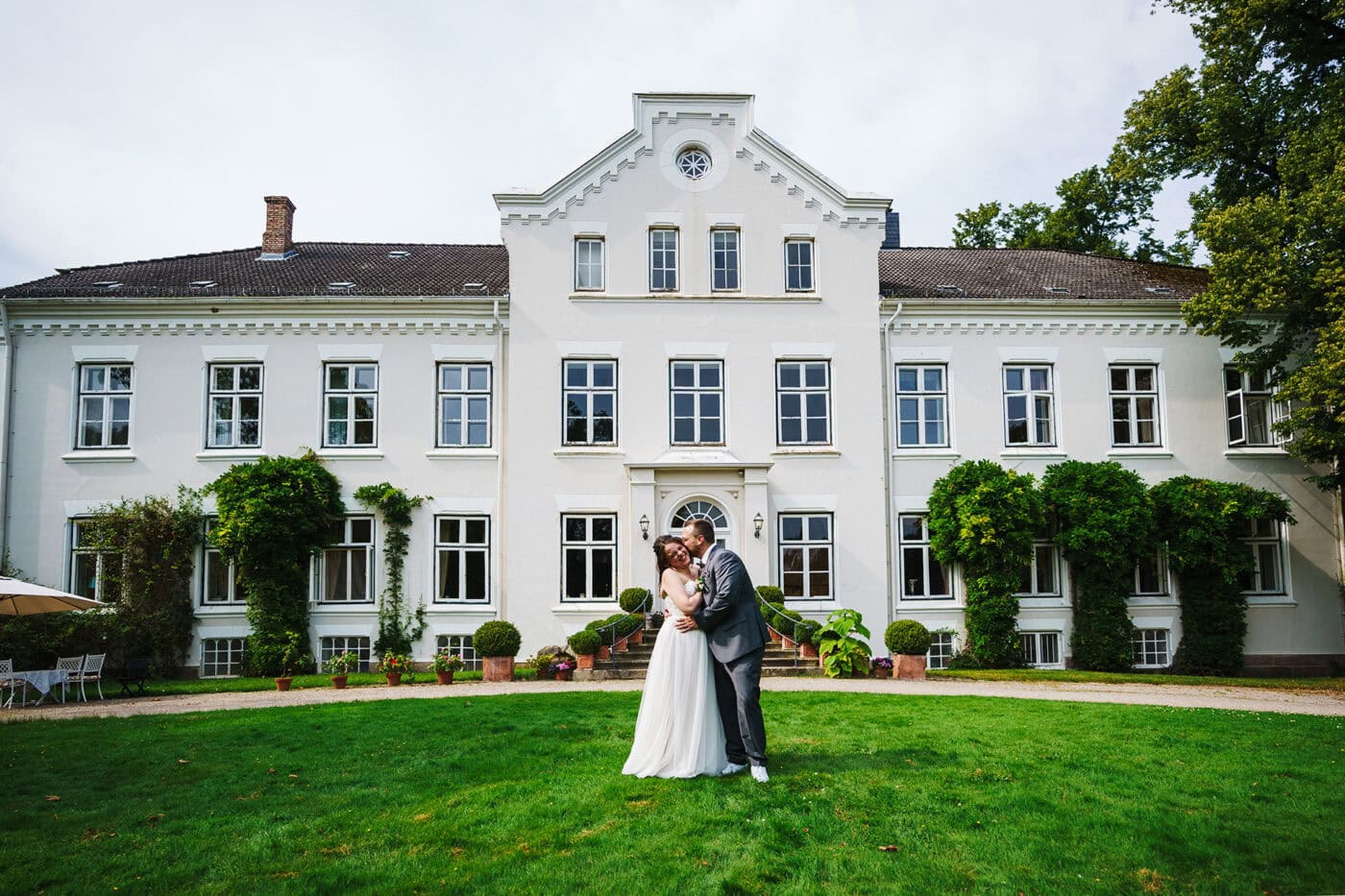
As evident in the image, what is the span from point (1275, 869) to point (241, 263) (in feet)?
75.3

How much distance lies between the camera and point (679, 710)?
756 centimetres

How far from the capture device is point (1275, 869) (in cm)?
564

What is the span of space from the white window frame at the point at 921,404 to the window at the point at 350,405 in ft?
36.7

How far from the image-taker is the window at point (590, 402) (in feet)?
65.6

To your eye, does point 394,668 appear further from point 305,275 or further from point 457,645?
point 305,275

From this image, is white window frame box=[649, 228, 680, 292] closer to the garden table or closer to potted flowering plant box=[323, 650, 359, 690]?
potted flowering plant box=[323, 650, 359, 690]

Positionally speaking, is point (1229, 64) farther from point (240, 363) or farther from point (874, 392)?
point (240, 363)

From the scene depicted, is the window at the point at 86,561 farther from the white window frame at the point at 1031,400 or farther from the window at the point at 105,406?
the white window frame at the point at 1031,400

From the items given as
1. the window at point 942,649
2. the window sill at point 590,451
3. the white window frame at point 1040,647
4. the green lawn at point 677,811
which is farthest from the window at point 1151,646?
the window sill at point 590,451

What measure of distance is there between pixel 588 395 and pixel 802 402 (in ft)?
14.8

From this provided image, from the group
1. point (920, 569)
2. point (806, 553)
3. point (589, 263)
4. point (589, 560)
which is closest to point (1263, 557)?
point (920, 569)

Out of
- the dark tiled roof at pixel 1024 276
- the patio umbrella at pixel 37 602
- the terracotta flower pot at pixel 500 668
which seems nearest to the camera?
the patio umbrella at pixel 37 602

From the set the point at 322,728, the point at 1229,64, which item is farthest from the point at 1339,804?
the point at 1229,64

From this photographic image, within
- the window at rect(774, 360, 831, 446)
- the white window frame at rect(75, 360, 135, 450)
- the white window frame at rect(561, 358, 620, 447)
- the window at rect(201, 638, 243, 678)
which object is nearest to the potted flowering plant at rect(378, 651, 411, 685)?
the window at rect(201, 638, 243, 678)
